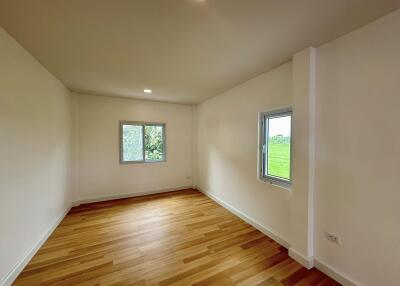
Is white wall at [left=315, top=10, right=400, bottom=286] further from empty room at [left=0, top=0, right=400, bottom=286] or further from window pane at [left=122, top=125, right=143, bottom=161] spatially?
window pane at [left=122, top=125, right=143, bottom=161]

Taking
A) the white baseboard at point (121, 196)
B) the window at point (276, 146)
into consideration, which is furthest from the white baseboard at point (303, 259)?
the white baseboard at point (121, 196)

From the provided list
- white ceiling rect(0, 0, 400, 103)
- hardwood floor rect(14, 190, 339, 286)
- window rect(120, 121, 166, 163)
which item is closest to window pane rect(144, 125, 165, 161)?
window rect(120, 121, 166, 163)

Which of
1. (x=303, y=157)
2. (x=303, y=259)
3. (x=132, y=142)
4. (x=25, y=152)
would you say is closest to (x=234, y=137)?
(x=303, y=157)

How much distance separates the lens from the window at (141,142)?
421 cm

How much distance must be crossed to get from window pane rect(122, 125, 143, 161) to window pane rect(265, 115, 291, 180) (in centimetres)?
316

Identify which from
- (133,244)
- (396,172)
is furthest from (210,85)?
(133,244)

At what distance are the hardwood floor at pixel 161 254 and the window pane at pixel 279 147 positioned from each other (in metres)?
1.02

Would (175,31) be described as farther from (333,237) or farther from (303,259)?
(303,259)

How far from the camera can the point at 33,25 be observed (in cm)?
154

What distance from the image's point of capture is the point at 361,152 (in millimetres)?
1558

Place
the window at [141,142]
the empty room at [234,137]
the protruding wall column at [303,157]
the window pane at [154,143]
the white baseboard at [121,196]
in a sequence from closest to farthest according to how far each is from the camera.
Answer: the empty room at [234,137], the protruding wall column at [303,157], the white baseboard at [121,196], the window at [141,142], the window pane at [154,143]

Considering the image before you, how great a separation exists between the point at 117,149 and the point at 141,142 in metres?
0.60

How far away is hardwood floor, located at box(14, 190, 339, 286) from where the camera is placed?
1.76m

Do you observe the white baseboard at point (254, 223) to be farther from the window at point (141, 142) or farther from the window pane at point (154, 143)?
the window at point (141, 142)
